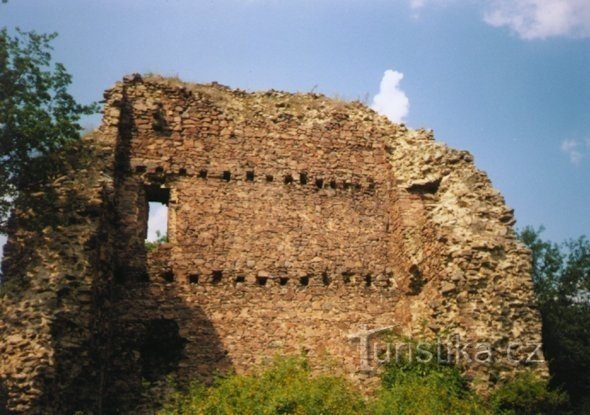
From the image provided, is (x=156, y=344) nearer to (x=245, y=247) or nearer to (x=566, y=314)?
(x=245, y=247)

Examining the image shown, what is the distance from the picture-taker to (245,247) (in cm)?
1053

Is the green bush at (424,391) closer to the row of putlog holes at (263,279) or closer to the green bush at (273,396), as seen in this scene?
the green bush at (273,396)

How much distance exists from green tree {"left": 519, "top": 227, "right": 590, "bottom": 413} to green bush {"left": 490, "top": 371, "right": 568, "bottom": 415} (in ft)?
15.1

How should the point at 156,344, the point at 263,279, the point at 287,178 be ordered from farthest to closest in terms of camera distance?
the point at 287,178 < the point at 263,279 < the point at 156,344

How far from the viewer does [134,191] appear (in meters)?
10.5

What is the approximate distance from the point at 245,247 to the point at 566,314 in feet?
33.8

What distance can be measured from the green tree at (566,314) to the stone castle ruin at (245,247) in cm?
476

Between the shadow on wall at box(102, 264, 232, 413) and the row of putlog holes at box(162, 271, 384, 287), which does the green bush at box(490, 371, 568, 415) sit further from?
the shadow on wall at box(102, 264, 232, 413)

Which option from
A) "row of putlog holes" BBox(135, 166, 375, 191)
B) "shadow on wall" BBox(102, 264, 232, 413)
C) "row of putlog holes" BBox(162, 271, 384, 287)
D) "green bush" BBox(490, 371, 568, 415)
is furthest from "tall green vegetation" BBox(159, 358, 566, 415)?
"row of putlog holes" BBox(135, 166, 375, 191)

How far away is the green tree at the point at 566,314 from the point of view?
49.2 ft

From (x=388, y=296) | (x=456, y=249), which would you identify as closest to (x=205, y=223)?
(x=388, y=296)

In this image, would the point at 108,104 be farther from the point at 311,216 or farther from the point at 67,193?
the point at 311,216

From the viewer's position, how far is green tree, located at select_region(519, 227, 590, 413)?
591 inches

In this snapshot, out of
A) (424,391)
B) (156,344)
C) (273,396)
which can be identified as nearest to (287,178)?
(156,344)
